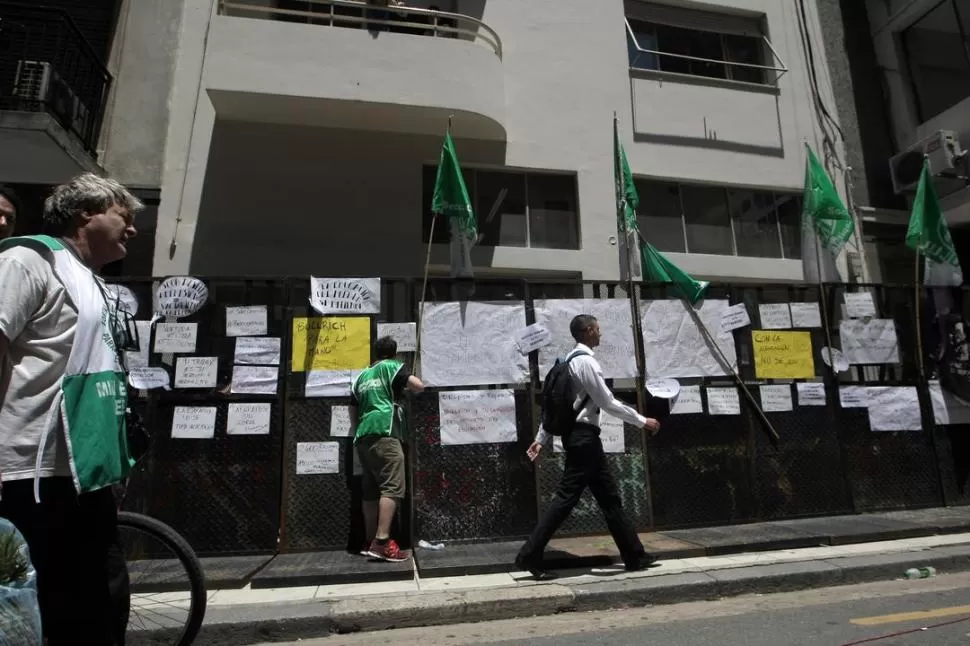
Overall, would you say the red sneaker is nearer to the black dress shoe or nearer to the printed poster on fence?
the black dress shoe

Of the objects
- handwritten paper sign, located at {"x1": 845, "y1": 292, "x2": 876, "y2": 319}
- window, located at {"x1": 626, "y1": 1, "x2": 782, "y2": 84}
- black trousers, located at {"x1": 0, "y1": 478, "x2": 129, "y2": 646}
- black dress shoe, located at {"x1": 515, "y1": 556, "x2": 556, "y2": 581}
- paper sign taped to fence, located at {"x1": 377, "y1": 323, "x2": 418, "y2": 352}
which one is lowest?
black dress shoe, located at {"x1": 515, "y1": 556, "x2": 556, "y2": 581}

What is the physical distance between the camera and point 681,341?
665cm

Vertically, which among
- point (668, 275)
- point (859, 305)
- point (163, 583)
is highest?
point (668, 275)

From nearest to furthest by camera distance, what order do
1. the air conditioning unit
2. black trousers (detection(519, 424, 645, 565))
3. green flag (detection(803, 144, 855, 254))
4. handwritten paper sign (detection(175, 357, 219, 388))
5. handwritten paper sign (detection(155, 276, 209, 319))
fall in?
black trousers (detection(519, 424, 645, 565))
handwritten paper sign (detection(175, 357, 219, 388))
handwritten paper sign (detection(155, 276, 209, 319))
green flag (detection(803, 144, 855, 254))
the air conditioning unit

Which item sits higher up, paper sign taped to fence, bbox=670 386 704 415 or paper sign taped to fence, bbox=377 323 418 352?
paper sign taped to fence, bbox=377 323 418 352

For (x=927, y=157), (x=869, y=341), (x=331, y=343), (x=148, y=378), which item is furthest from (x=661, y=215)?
(x=148, y=378)

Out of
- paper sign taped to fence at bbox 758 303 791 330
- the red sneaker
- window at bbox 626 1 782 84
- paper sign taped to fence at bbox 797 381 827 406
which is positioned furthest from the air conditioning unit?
the red sneaker

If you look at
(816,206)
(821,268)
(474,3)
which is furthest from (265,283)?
(821,268)

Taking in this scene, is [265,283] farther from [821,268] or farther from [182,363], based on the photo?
[821,268]

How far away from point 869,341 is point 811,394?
3.90 ft

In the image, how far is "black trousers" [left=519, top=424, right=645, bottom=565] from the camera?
15.6 feet

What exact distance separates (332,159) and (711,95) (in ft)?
22.0

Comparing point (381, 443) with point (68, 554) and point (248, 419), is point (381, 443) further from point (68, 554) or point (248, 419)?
point (68, 554)

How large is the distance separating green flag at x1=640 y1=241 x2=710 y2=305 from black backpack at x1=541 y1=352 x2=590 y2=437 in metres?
2.28
